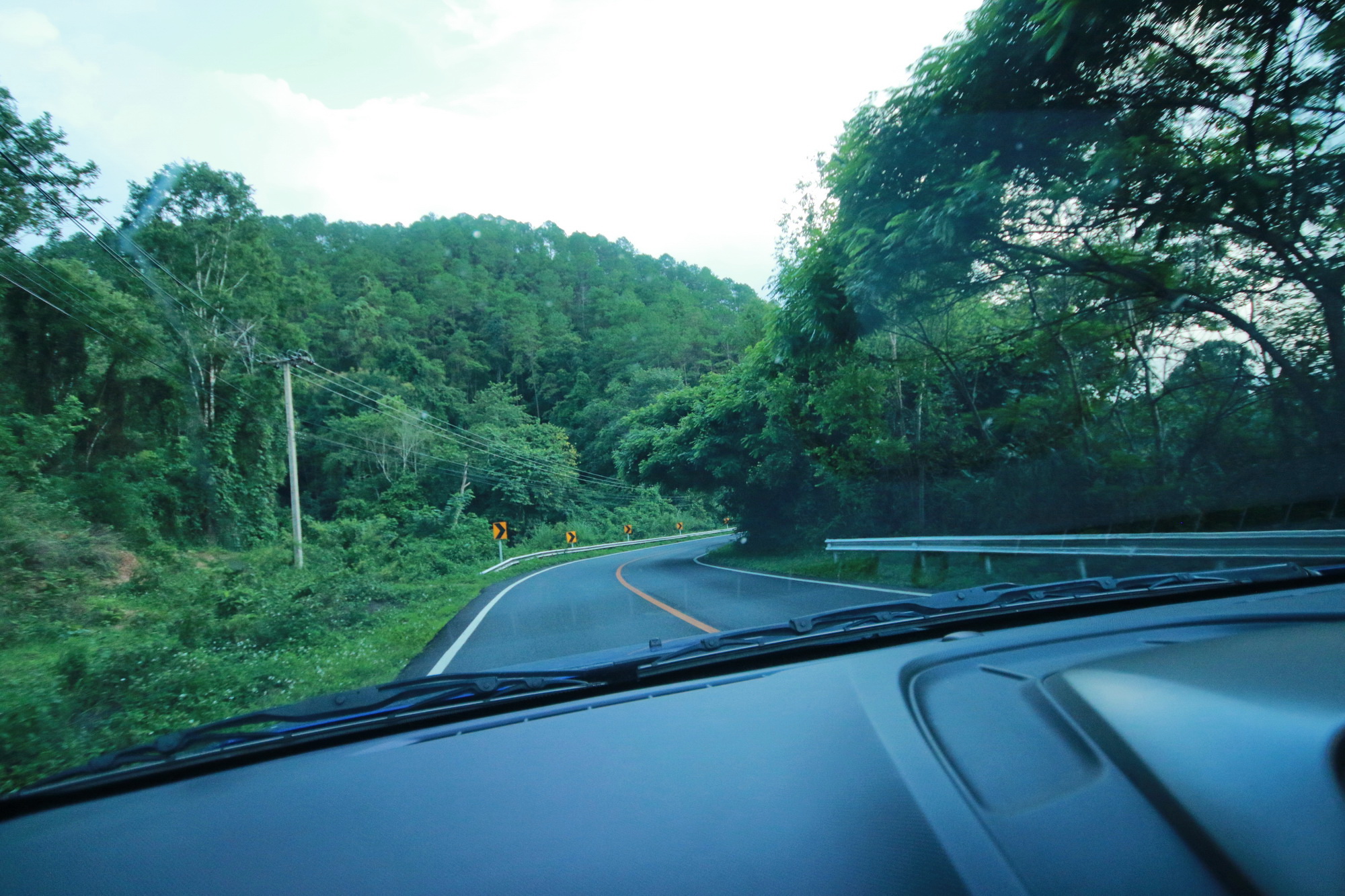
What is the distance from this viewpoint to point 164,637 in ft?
25.7

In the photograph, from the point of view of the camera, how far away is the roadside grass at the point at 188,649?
4492 mm

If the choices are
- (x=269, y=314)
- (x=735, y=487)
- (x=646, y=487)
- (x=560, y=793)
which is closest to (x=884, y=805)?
(x=560, y=793)

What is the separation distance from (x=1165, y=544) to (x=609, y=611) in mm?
5771

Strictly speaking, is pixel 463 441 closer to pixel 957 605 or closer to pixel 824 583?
pixel 824 583

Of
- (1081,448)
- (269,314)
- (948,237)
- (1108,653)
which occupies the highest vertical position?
(269,314)

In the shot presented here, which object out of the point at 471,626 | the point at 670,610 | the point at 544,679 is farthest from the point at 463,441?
the point at 544,679

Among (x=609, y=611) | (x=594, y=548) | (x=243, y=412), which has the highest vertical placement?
(x=243, y=412)

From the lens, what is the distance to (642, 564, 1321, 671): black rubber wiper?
9.76 feet

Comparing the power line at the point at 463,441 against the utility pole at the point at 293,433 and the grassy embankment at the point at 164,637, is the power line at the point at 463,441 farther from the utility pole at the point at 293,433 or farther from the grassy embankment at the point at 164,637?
the grassy embankment at the point at 164,637

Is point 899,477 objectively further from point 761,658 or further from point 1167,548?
point 761,658

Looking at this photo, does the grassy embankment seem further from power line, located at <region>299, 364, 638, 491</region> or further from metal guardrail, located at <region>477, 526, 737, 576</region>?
power line, located at <region>299, 364, 638, 491</region>

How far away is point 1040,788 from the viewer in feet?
5.05

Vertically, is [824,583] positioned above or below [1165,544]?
below

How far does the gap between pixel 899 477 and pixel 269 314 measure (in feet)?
54.7
